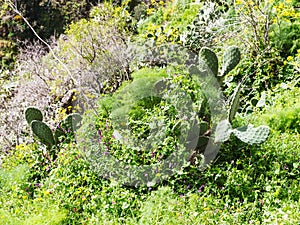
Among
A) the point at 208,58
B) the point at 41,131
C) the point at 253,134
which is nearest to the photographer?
the point at 253,134

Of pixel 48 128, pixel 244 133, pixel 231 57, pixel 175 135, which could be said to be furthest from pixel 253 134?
pixel 48 128

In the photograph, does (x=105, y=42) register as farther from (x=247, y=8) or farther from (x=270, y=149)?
(x=270, y=149)

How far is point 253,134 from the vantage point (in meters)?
3.62

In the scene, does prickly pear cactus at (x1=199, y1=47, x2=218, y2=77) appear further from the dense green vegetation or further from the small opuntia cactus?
the small opuntia cactus

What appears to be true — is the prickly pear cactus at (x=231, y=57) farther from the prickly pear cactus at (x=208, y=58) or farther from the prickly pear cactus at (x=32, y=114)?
the prickly pear cactus at (x=32, y=114)

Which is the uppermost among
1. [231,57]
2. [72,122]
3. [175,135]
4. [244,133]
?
[231,57]

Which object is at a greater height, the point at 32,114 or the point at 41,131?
the point at 32,114

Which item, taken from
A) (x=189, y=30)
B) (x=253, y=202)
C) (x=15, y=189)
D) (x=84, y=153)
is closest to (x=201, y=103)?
(x=253, y=202)

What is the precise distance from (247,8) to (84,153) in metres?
2.99

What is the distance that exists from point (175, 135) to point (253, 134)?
0.71m

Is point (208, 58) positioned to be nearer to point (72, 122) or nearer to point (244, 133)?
point (244, 133)

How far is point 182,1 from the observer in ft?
24.3

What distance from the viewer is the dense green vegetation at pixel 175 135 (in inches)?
137

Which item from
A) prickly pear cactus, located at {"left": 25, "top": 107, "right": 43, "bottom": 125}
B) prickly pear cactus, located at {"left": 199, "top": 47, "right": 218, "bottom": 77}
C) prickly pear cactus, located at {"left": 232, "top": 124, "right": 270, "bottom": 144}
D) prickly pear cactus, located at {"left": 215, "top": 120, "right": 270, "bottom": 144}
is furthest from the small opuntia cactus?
prickly pear cactus, located at {"left": 232, "top": 124, "right": 270, "bottom": 144}
